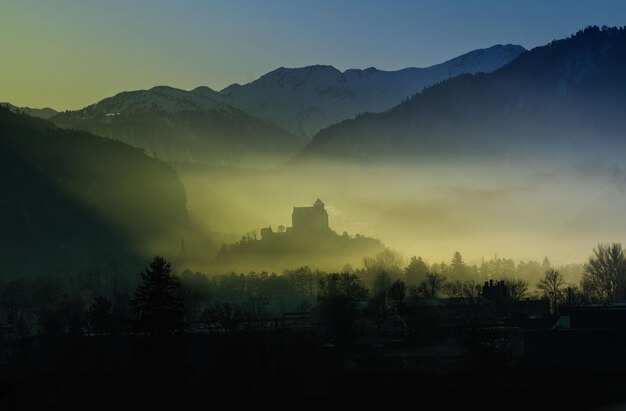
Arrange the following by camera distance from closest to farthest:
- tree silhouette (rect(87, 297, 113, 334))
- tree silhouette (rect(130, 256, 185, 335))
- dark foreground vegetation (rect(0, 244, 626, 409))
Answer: tree silhouette (rect(130, 256, 185, 335)) → dark foreground vegetation (rect(0, 244, 626, 409)) → tree silhouette (rect(87, 297, 113, 334))

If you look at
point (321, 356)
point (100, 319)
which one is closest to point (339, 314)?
point (100, 319)

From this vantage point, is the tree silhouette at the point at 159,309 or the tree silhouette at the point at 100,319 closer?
the tree silhouette at the point at 159,309

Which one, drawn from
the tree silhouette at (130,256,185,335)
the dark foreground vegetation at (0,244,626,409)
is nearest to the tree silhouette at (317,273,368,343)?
the dark foreground vegetation at (0,244,626,409)

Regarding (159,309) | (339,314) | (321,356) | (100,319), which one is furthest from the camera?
(339,314)

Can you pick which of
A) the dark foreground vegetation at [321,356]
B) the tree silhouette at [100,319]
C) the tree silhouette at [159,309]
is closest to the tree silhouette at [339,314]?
the dark foreground vegetation at [321,356]

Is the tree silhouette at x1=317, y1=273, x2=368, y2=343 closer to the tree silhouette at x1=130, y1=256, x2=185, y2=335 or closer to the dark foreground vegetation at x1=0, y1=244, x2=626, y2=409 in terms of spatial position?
the dark foreground vegetation at x1=0, y1=244, x2=626, y2=409

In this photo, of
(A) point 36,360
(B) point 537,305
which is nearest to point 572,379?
(A) point 36,360

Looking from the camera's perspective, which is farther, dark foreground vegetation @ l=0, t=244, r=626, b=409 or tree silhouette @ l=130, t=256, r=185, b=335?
dark foreground vegetation @ l=0, t=244, r=626, b=409

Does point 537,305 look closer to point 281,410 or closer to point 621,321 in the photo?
point 621,321

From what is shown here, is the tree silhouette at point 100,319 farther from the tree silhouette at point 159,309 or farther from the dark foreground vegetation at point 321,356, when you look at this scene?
the tree silhouette at point 159,309

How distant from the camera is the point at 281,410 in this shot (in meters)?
97.5

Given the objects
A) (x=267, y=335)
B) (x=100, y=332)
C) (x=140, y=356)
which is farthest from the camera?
(x=100, y=332)

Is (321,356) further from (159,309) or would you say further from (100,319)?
(100,319)

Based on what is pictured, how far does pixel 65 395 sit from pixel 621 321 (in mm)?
59045
